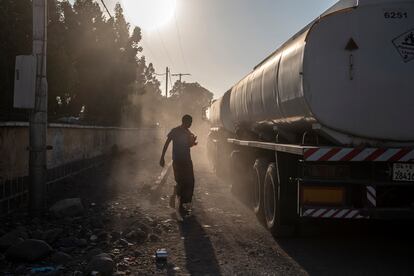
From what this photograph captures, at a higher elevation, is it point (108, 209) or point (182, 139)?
point (182, 139)

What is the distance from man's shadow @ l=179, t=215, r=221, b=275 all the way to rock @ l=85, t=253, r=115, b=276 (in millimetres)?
861

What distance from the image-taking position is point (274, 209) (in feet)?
23.8

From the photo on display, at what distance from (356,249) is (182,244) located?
90.1 inches

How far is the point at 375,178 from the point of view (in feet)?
19.8

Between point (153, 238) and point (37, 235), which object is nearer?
point (37, 235)

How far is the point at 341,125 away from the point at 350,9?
4.63 ft

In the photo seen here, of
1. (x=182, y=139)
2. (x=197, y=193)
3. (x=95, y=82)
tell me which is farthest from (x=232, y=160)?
(x=95, y=82)

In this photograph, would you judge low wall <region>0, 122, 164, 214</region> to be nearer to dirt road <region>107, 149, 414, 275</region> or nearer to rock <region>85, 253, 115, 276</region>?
dirt road <region>107, 149, 414, 275</region>

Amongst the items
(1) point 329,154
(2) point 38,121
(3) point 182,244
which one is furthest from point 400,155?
(2) point 38,121

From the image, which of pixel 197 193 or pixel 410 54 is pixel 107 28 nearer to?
pixel 197 193

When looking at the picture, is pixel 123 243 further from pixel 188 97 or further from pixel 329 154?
pixel 188 97

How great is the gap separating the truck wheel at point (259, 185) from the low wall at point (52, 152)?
3.95 metres

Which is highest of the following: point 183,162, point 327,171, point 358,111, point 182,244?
point 358,111

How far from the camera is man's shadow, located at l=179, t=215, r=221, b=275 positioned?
5.50 m
